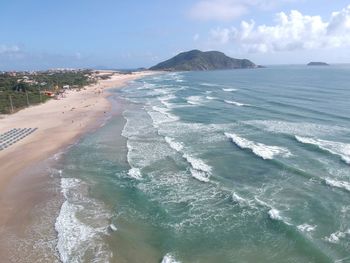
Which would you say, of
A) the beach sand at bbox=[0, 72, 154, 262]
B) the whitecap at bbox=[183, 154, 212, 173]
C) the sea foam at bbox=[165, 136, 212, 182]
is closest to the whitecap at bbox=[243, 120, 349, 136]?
the sea foam at bbox=[165, 136, 212, 182]

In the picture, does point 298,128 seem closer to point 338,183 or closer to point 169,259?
point 338,183

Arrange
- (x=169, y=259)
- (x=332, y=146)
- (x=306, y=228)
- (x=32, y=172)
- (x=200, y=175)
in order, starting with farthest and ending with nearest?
(x=332, y=146) < (x=32, y=172) < (x=200, y=175) < (x=306, y=228) < (x=169, y=259)

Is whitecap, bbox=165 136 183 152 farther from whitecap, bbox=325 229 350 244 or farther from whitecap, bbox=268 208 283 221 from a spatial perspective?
whitecap, bbox=325 229 350 244

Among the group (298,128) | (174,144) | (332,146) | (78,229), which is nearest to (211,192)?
(78,229)

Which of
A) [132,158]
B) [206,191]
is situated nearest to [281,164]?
[206,191]

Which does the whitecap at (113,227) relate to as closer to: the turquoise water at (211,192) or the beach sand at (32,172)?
the turquoise water at (211,192)

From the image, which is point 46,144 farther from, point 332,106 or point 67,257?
point 332,106
